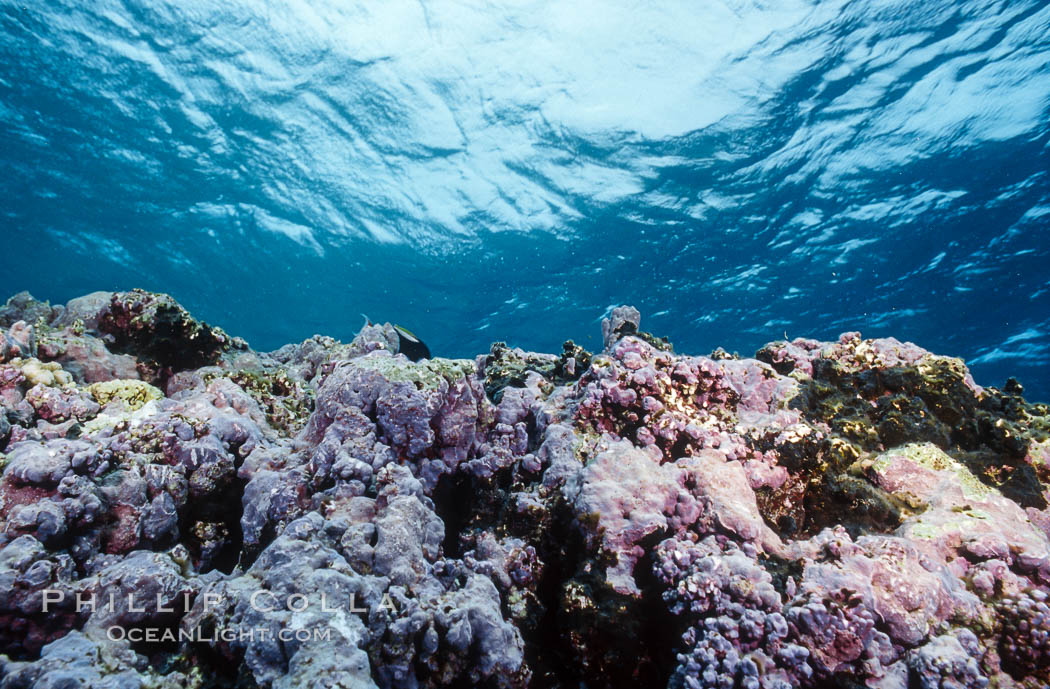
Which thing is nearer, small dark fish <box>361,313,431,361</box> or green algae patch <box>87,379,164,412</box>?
green algae patch <box>87,379,164,412</box>

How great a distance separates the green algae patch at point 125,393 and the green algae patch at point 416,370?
2.28 m

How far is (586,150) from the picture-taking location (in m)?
15.5

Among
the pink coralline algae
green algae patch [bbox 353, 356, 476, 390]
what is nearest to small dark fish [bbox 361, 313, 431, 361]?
the pink coralline algae

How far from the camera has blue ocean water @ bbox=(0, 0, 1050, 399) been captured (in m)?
11.5

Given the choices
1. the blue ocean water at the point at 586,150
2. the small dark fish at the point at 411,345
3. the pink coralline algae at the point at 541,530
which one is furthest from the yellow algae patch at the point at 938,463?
the blue ocean water at the point at 586,150

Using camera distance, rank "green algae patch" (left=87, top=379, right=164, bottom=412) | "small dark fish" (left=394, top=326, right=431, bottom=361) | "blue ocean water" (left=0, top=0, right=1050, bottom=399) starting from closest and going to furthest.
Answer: "green algae patch" (left=87, top=379, right=164, bottom=412) → "small dark fish" (left=394, top=326, right=431, bottom=361) → "blue ocean water" (left=0, top=0, right=1050, bottom=399)

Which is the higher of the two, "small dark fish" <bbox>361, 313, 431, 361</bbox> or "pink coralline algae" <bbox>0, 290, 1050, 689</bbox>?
"small dark fish" <bbox>361, 313, 431, 361</bbox>

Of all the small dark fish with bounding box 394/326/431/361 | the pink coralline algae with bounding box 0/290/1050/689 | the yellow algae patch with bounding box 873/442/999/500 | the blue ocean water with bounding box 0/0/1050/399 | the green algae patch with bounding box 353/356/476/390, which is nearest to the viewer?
the pink coralline algae with bounding box 0/290/1050/689

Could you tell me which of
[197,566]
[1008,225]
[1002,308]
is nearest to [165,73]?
[197,566]

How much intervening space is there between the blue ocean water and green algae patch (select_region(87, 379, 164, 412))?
11940mm

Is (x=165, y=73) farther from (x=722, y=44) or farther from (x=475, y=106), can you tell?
(x=722, y=44)

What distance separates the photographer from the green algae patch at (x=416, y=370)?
2992mm

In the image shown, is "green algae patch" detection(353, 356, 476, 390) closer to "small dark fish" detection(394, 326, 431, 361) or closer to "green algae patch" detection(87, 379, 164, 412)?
"green algae patch" detection(87, 379, 164, 412)

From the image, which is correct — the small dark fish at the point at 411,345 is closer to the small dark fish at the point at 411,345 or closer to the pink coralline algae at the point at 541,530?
the small dark fish at the point at 411,345
